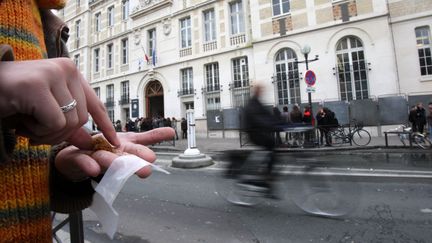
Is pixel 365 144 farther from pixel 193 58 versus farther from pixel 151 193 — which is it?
pixel 193 58

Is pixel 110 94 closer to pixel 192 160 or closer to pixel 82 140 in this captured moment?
pixel 192 160

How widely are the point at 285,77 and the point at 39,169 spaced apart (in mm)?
14341

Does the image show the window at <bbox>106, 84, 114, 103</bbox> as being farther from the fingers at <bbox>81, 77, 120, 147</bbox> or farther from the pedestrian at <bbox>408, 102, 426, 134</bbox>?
the fingers at <bbox>81, 77, 120, 147</bbox>

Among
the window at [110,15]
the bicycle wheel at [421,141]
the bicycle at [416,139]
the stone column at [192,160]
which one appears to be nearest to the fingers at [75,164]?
the stone column at [192,160]

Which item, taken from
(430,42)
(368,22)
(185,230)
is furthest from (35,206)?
(430,42)

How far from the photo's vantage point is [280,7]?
14414mm

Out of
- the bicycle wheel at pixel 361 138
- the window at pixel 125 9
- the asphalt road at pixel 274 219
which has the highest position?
the window at pixel 125 9

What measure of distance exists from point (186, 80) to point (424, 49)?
12.9 meters

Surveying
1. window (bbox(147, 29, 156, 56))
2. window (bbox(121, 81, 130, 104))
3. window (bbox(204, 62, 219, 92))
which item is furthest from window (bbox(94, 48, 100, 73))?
window (bbox(204, 62, 219, 92))

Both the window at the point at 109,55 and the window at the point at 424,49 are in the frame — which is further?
the window at the point at 109,55

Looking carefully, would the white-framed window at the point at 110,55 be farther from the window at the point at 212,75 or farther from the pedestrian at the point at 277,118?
the pedestrian at the point at 277,118

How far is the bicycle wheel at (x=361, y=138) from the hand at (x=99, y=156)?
10.1 metres

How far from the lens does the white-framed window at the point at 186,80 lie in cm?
1767

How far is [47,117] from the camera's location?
0.41 metres
